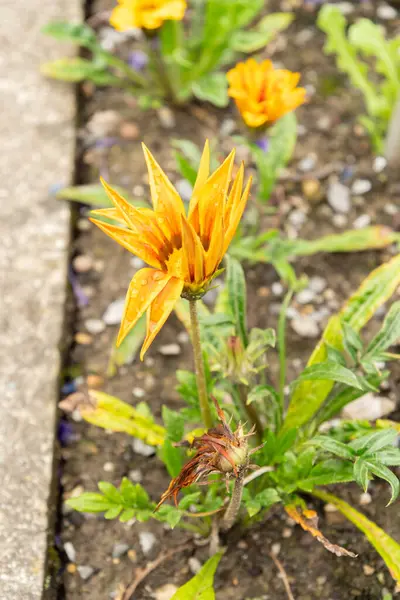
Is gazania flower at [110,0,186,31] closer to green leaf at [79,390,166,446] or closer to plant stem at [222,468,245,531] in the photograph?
green leaf at [79,390,166,446]

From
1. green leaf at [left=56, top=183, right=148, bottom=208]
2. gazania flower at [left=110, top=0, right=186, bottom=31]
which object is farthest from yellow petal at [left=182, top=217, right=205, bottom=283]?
gazania flower at [left=110, top=0, right=186, bottom=31]

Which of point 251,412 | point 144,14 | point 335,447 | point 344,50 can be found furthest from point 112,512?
point 344,50

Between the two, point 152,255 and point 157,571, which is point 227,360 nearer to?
point 152,255

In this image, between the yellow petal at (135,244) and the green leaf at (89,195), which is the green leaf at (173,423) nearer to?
the yellow petal at (135,244)

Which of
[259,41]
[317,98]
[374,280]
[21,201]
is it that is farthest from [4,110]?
[374,280]

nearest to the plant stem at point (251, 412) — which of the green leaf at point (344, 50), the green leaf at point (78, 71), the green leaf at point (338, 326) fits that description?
the green leaf at point (338, 326)

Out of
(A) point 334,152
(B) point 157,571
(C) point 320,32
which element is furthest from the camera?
(C) point 320,32

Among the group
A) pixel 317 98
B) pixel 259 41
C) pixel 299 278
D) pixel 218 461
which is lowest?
pixel 218 461
